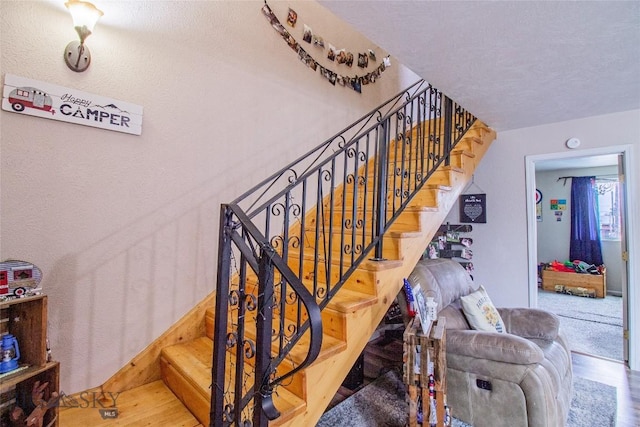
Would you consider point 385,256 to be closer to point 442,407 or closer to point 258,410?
point 442,407

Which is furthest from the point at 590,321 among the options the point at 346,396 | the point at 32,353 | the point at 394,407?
the point at 32,353

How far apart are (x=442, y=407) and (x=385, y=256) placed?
94cm

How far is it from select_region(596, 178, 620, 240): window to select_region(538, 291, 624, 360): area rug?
1307 mm

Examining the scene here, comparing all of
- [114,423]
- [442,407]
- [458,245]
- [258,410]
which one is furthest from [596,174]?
[114,423]

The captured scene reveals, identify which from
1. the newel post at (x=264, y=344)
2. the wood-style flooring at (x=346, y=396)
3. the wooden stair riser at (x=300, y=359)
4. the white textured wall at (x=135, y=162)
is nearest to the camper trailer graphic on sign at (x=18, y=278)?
the white textured wall at (x=135, y=162)

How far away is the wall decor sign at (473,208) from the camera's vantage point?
3.70 metres

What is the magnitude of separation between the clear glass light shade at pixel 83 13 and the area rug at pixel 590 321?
16.4 feet

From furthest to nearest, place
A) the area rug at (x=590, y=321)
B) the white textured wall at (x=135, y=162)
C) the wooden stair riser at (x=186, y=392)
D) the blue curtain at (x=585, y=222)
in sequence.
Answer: the blue curtain at (x=585, y=222), the area rug at (x=590, y=321), the white textured wall at (x=135, y=162), the wooden stair riser at (x=186, y=392)

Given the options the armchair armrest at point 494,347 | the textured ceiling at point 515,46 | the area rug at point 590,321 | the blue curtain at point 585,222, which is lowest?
the area rug at point 590,321

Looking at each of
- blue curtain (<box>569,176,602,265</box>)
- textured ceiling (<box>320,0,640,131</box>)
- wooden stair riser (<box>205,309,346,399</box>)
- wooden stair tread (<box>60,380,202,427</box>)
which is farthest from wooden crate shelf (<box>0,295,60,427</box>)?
blue curtain (<box>569,176,602,265</box>)

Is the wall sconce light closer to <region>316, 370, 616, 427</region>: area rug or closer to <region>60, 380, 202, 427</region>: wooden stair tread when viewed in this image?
<region>60, 380, 202, 427</region>: wooden stair tread

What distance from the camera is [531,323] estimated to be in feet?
7.86

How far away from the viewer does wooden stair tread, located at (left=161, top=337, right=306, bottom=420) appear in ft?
4.83

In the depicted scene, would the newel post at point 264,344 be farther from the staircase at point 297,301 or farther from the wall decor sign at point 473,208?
the wall decor sign at point 473,208
